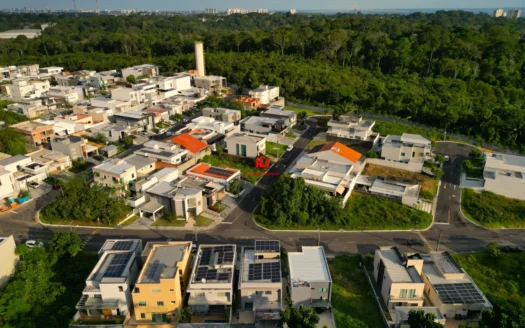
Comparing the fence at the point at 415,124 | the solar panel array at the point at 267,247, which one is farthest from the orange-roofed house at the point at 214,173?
the fence at the point at 415,124

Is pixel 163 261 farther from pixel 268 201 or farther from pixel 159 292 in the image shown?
pixel 268 201

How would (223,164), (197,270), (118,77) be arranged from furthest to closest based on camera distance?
(118,77) → (223,164) → (197,270)

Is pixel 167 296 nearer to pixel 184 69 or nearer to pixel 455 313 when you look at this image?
pixel 455 313

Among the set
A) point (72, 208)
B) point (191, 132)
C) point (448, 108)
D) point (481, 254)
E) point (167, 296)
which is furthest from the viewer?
point (448, 108)

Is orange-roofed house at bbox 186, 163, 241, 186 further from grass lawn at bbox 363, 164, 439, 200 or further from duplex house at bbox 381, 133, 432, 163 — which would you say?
duplex house at bbox 381, 133, 432, 163

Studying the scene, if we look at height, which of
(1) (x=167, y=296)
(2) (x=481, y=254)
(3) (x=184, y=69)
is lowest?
Result: (2) (x=481, y=254)

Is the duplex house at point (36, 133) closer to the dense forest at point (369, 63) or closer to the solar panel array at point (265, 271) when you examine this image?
the solar panel array at point (265, 271)

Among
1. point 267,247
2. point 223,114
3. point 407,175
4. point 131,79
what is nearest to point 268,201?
point 267,247

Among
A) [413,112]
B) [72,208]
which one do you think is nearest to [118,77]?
[72,208]
